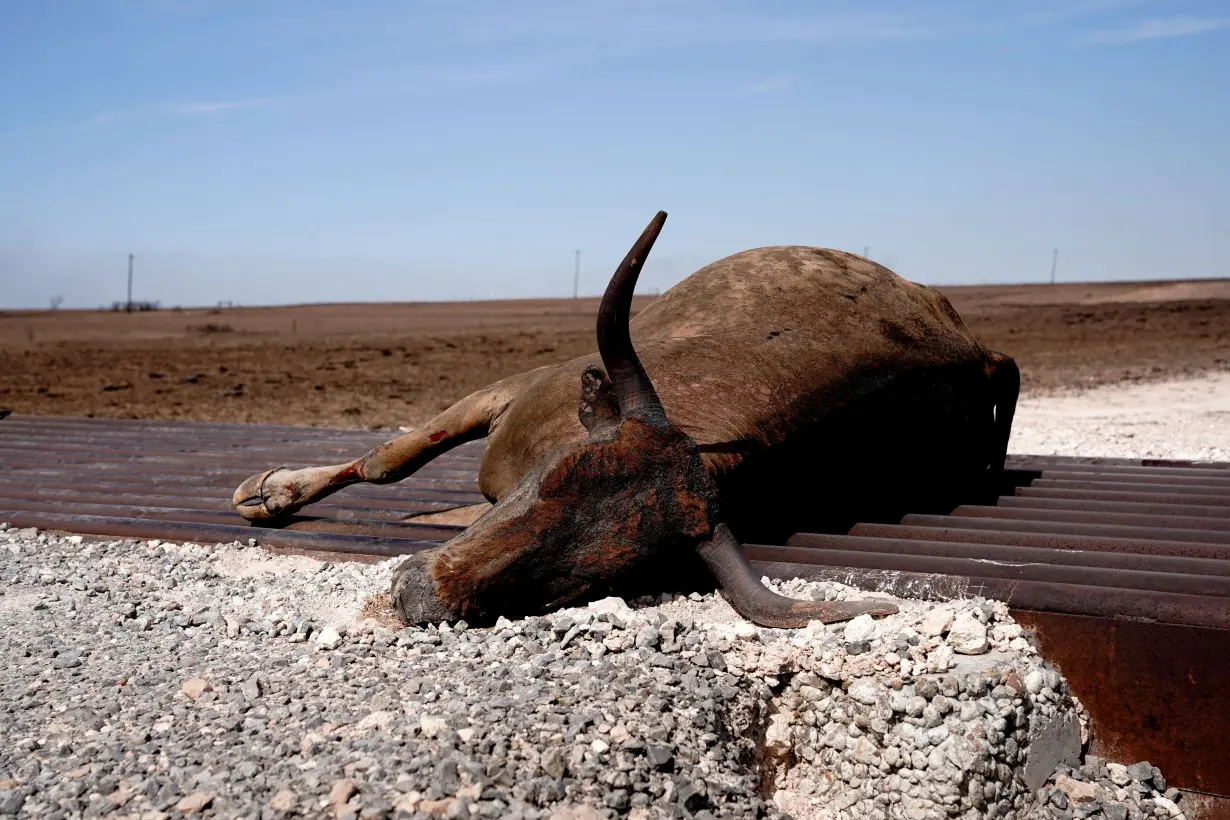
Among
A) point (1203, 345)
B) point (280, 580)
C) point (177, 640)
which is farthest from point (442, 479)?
point (1203, 345)

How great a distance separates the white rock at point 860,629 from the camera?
10.1 feet

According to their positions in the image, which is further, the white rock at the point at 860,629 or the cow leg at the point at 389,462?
the cow leg at the point at 389,462

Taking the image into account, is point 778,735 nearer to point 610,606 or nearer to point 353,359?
point 610,606

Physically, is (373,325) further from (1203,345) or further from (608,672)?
(608,672)

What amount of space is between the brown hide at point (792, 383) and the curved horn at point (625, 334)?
1.19 ft

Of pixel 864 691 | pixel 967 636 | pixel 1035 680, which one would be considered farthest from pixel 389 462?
pixel 1035 680

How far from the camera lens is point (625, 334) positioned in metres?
3.36

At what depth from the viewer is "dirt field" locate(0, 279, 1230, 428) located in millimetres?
14555

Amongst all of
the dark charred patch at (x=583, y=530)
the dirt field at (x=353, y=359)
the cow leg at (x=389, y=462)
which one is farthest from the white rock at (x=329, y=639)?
the dirt field at (x=353, y=359)

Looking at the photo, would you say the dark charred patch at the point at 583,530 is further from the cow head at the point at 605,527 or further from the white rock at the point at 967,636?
the white rock at the point at 967,636

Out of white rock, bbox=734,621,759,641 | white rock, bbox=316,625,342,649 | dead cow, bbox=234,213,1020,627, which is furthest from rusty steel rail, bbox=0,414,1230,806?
white rock, bbox=316,625,342,649

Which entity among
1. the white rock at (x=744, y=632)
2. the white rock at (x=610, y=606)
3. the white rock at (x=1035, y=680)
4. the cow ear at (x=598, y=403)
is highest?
the cow ear at (x=598, y=403)

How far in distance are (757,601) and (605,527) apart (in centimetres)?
47

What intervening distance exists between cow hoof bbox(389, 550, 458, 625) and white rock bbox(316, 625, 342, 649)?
18cm
